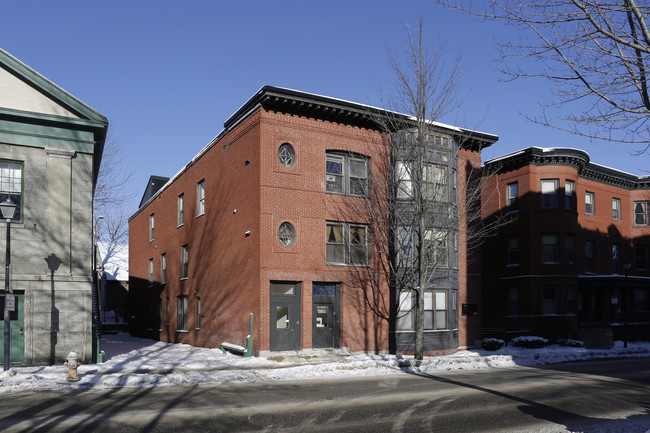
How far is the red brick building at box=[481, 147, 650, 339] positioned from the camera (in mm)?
34250

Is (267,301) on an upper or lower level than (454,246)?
lower

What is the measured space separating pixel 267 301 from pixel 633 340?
27.5 metres

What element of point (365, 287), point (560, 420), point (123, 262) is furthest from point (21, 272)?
point (123, 262)

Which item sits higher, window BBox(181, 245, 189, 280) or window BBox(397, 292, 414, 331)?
window BBox(181, 245, 189, 280)

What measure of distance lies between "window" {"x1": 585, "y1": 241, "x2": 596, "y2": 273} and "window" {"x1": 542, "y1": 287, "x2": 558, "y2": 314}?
22.4 feet

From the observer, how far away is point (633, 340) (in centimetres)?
3731

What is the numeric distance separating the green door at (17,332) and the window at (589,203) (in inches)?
1402

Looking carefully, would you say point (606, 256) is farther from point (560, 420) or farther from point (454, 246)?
point (560, 420)

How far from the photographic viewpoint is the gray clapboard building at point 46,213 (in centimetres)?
1795

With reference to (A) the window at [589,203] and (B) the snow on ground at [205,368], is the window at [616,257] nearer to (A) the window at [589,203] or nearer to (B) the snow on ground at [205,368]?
(A) the window at [589,203]

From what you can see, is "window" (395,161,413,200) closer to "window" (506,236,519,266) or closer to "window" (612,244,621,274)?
"window" (506,236,519,266)

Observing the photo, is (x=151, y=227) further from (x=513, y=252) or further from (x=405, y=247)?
(x=513, y=252)

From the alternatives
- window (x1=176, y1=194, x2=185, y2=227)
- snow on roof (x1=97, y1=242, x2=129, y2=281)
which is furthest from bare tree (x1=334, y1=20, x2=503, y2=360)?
snow on roof (x1=97, y1=242, x2=129, y2=281)

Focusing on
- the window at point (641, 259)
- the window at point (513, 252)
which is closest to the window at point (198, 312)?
the window at point (513, 252)
